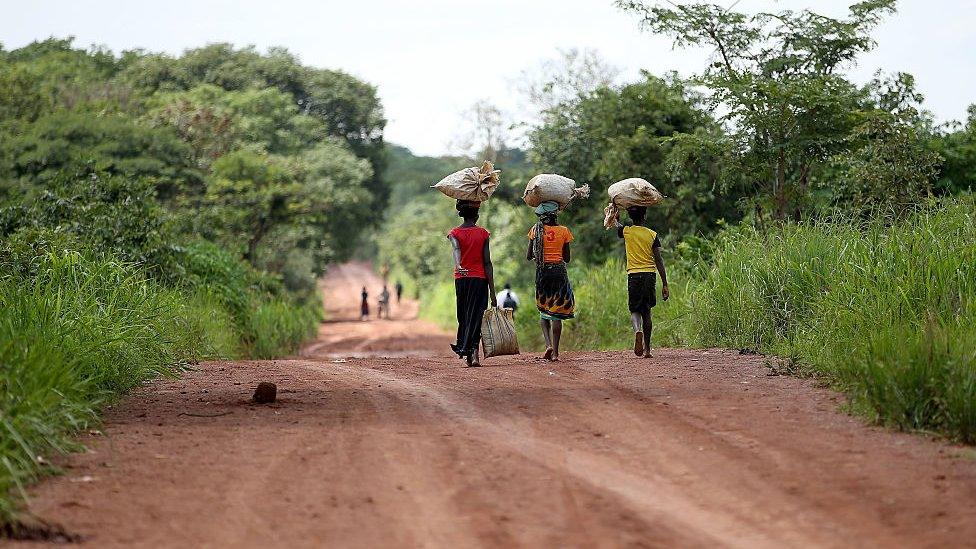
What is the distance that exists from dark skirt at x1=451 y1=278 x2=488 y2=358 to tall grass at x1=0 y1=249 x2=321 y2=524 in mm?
3000

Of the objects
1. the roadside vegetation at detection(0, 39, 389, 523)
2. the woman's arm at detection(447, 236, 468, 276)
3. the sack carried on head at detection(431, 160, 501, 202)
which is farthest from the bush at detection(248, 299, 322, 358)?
the sack carried on head at detection(431, 160, 501, 202)

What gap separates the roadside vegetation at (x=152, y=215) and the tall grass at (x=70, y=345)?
0.07ft

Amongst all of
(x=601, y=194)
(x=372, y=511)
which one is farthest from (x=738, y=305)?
(x=601, y=194)

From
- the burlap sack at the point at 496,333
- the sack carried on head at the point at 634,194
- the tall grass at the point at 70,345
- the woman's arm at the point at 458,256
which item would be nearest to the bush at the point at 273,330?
the tall grass at the point at 70,345

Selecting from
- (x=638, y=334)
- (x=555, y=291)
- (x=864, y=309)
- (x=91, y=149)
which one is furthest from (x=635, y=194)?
(x=91, y=149)

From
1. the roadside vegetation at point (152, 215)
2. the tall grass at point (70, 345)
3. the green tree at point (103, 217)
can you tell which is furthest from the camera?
the green tree at point (103, 217)

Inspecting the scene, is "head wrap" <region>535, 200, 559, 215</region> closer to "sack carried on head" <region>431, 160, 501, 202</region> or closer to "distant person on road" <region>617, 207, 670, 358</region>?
"sack carried on head" <region>431, 160, 501, 202</region>

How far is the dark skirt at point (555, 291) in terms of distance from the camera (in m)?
13.4

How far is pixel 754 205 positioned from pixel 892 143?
8.04 feet

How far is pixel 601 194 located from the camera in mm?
27016

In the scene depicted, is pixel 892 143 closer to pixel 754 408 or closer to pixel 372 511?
pixel 754 408

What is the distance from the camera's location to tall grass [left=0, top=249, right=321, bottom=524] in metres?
6.91

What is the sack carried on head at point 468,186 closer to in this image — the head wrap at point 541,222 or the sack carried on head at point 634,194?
the head wrap at point 541,222

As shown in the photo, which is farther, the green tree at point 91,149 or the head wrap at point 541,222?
the green tree at point 91,149
